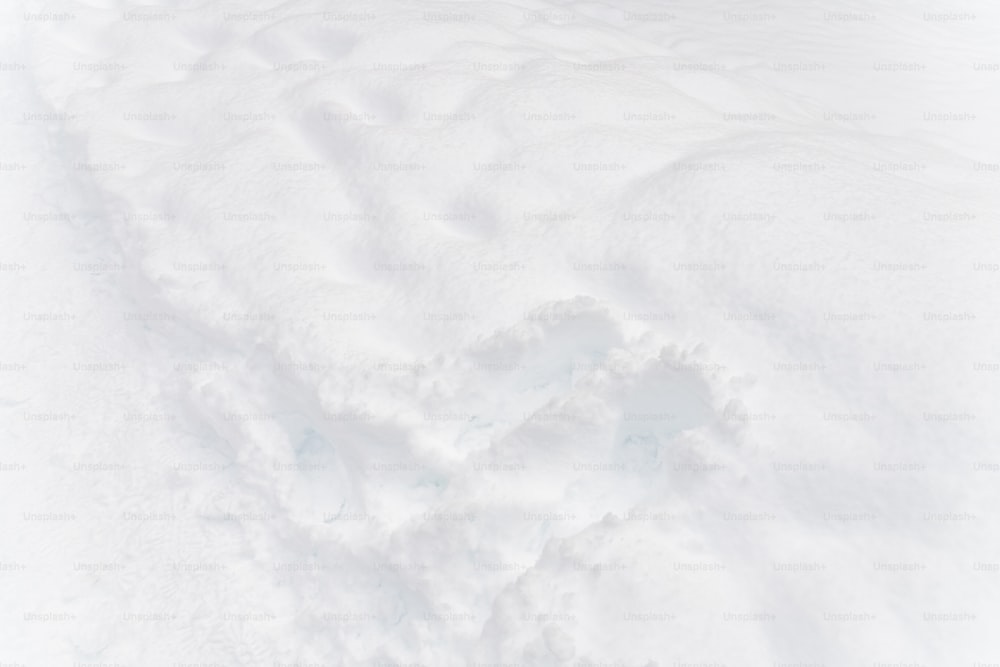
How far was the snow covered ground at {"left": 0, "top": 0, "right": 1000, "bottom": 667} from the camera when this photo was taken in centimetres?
417

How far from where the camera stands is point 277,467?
5.30m

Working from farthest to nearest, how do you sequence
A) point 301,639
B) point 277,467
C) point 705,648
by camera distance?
1. point 277,467
2. point 301,639
3. point 705,648

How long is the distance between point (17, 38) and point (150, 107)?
3.11m

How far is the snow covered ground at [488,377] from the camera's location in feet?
13.7

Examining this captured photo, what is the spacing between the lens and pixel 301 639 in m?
4.79

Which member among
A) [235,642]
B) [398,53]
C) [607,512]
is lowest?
[235,642]

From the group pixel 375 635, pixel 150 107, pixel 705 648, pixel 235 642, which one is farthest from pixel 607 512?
pixel 150 107

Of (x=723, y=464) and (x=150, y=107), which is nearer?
(x=723, y=464)

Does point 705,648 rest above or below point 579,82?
below

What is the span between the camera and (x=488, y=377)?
508 cm

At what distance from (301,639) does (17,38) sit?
8577 mm

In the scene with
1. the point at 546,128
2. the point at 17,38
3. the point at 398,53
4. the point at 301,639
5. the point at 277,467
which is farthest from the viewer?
the point at 17,38

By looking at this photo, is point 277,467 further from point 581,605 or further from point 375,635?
point 581,605

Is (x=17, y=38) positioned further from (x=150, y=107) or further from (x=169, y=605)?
(x=169, y=605)
